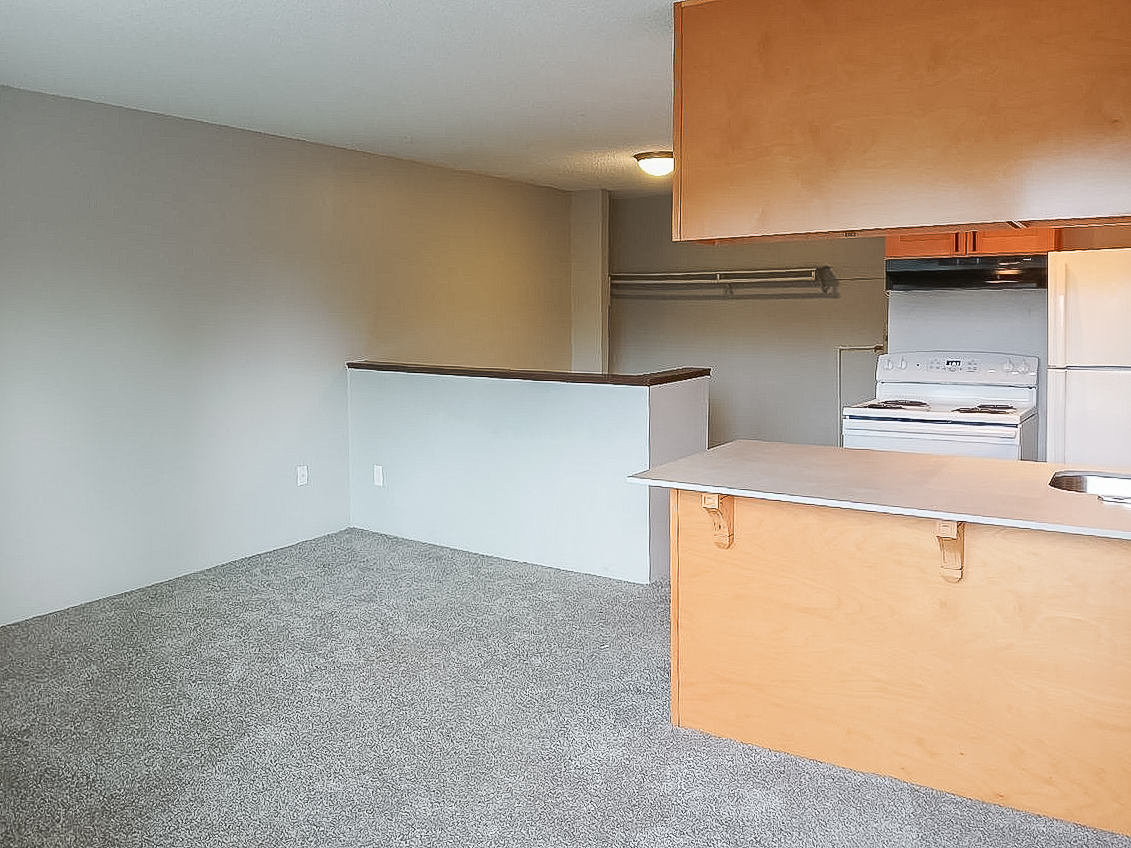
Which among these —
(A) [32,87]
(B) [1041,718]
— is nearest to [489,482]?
(A) [32,87]

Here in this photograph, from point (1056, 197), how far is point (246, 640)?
10.3 ft

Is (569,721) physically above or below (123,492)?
below

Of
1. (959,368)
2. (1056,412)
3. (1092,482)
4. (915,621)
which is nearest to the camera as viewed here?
(915,621)

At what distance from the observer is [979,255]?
441cm

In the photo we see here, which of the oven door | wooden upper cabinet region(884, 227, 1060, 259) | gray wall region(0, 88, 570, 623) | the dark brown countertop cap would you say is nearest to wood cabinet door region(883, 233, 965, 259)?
wooden upper cabinet region(884, 227, 1060, 259)

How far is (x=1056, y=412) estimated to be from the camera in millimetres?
4199

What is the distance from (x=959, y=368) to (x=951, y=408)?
371 millimetres

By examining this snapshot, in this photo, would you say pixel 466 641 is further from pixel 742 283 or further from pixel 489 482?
pixel 742 283

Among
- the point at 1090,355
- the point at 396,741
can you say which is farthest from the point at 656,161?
the point at 396,741

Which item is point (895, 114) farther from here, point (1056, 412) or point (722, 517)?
point (1056, 412)

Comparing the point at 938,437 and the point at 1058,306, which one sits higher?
the point at 1058,306

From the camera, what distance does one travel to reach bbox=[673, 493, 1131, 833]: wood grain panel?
220cm

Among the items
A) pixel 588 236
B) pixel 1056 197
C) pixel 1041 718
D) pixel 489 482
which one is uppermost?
pixel 588 236

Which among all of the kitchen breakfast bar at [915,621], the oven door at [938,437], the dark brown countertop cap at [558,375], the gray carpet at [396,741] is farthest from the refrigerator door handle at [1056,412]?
the gray carpet at [396,741]
